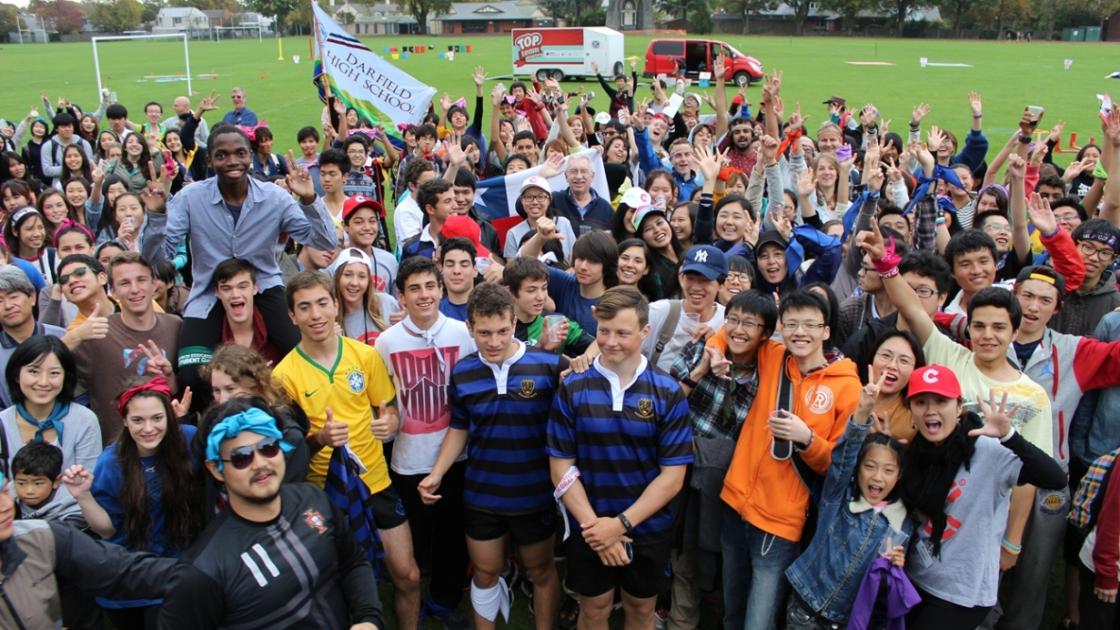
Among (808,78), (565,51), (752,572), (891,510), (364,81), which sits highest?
(565,51)

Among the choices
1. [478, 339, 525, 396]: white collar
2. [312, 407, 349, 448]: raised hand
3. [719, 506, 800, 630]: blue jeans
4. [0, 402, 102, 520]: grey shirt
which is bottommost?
[719, 506, 800, 630]: blue jeans

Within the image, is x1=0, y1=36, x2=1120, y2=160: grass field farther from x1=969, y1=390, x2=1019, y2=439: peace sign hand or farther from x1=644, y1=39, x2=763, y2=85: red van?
x1=969, y1=390, x2=1019, y2=439: peace sign hand

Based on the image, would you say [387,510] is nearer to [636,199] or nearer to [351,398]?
[351,398]

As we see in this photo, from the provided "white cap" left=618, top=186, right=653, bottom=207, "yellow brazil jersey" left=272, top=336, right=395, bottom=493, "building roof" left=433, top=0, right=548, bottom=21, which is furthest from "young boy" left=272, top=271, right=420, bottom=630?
"building roof" left=433, top=0, right=548, bottom=21

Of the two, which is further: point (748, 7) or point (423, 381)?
point (748, 7)

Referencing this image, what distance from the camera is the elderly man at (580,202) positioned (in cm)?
689

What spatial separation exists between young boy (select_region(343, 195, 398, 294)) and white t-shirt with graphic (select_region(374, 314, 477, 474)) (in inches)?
57.2

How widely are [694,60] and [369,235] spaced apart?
1350 inches

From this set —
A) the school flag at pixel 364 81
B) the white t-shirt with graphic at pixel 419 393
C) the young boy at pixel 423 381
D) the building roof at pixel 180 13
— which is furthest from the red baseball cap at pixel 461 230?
the building roof at pixel 180 13

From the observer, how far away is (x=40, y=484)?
11.7 ft

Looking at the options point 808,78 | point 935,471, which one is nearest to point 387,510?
point 935,471

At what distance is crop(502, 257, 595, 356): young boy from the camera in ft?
15.2

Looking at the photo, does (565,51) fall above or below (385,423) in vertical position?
above

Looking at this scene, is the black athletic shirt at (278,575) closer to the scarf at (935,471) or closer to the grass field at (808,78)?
the scarf at (935,471)
